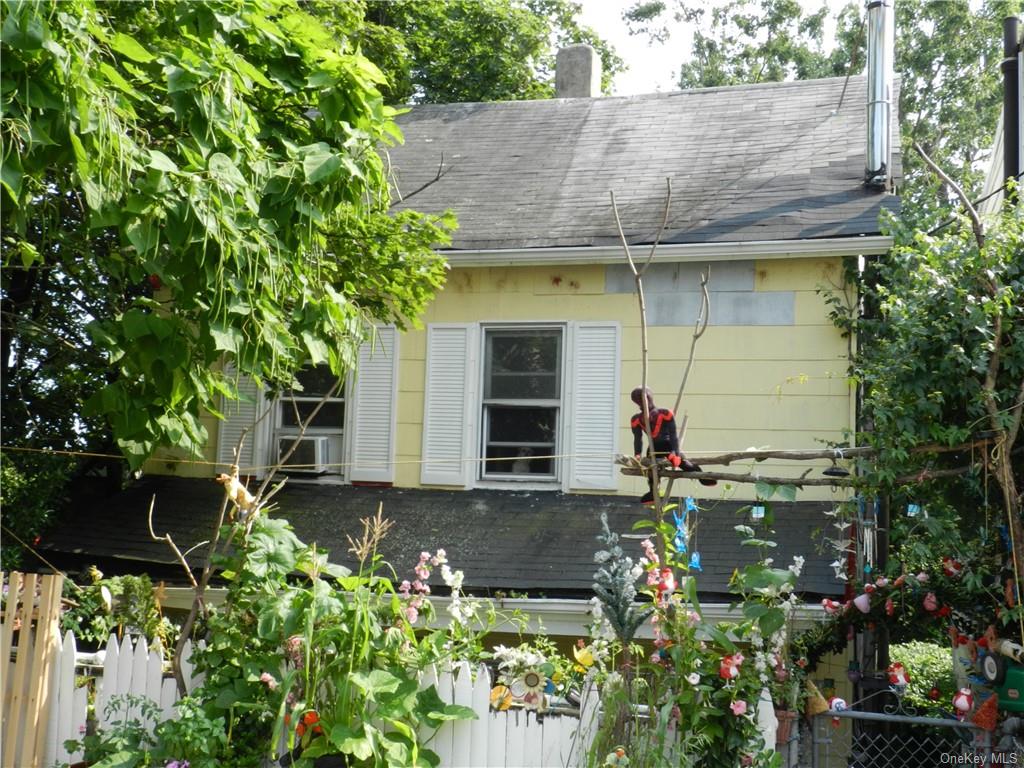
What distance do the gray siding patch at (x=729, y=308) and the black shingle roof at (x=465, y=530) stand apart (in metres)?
1.57

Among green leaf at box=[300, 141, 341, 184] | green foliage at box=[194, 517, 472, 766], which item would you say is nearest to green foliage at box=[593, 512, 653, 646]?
green foliage at box=[194, 517, 472, 766]

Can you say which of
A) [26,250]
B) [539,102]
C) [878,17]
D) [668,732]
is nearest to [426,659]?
[668,732]

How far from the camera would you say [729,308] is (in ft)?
31.0

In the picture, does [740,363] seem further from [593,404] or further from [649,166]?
[649,166]

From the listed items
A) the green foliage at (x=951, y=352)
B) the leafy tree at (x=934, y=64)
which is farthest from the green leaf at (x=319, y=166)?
the leafy tree at (x=934, y=64)

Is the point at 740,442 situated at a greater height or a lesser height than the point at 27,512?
greater

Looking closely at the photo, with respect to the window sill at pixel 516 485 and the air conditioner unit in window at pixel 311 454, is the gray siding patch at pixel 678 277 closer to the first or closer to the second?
the window sill at pixel 516 485

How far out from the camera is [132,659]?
6207 mm

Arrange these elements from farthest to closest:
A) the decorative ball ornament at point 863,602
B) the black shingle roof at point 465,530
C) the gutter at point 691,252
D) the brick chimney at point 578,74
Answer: the brick chimney at point 578,74, the gutter at point 691,252, the black shingle roof at point 465,530, the decorative ball ornament at point 863,602

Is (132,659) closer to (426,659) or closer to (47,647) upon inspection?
(47,647)

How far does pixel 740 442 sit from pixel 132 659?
204 inches

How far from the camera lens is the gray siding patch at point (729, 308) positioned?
30.7 ft

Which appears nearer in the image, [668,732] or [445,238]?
[668,732]

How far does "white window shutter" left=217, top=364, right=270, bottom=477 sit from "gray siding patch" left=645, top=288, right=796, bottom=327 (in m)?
3.82
